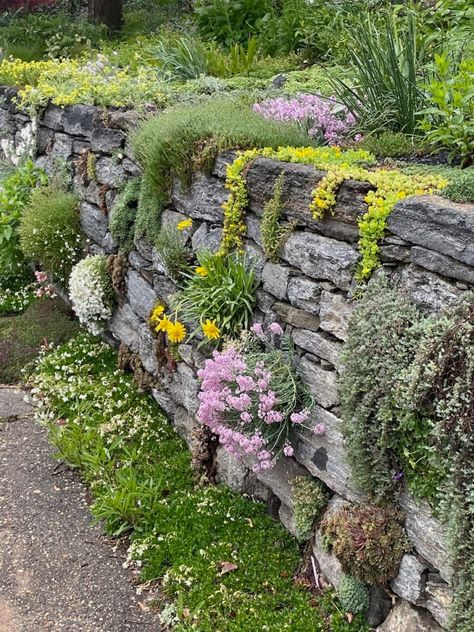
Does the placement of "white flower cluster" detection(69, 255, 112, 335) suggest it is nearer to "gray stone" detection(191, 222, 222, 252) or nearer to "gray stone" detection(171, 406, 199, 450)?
"gray stone" detection(171, 406, 199, 450)

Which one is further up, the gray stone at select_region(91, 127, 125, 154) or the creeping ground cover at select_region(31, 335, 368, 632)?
the gray stone at select_region(91, 127, 125, 154)

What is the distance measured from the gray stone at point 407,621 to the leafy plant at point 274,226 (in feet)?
5.90

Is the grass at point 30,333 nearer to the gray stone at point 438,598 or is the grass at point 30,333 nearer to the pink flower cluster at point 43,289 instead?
the pink flower cluster at point 43,289

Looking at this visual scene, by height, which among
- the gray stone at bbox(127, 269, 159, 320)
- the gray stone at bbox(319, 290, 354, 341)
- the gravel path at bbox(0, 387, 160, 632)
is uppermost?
the gray stone at bbox(319, 290, 354, 341)

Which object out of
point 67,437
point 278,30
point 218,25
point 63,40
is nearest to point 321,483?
point 67,437

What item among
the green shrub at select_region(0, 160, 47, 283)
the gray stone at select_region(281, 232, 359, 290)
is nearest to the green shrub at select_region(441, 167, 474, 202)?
the gray stone at select_region(281, 232, 359, 290)

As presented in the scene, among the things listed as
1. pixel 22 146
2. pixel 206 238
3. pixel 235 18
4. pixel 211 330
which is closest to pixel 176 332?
pixel 211 330

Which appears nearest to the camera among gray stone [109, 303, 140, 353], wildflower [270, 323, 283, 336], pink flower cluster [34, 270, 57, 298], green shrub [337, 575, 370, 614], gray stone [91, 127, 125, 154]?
green shrub [337, 575, 370, 614]

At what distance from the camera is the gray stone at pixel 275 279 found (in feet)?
12.6

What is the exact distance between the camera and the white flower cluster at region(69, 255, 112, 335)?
5.98m

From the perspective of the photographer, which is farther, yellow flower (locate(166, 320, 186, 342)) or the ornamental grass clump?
yellow flower (locate(166, 320, 186, 342))

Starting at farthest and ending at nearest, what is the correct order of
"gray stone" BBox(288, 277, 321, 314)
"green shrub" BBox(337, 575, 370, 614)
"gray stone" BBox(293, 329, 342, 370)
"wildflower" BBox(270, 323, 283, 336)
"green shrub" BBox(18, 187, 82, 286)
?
"green shrub" BBox(18, 187, 82, 286), "wildflower" BBox(270, 323, 283, 336), "gray stone" BBox(288, 277, 321, 314), "gray stone" BBox(293, 329, 342, 370), "green shrub" BBox(337, 575, 370, 614)

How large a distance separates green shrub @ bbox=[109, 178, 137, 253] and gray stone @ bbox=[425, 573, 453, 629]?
11.6ft

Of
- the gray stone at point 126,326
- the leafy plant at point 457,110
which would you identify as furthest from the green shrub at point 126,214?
the leafy plant at point 457,110
